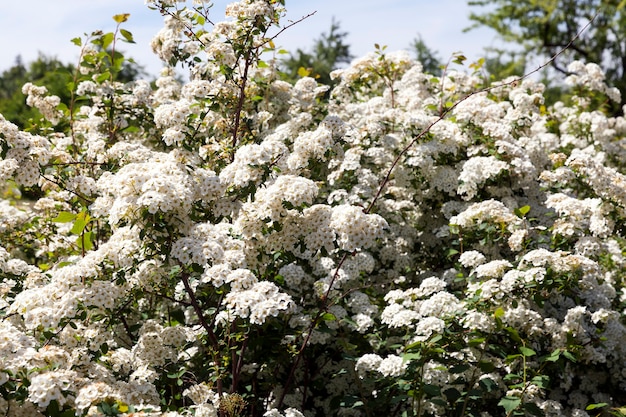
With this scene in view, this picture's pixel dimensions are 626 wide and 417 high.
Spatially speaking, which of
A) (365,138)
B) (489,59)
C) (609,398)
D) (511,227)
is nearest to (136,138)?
(365,138)

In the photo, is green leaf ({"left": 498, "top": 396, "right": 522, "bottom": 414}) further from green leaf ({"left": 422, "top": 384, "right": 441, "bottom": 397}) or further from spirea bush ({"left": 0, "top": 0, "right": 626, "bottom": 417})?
green leaf ({"left": 422, "top": 384, "right": 441, "bottom": 397})

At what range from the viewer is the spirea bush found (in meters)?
2.97

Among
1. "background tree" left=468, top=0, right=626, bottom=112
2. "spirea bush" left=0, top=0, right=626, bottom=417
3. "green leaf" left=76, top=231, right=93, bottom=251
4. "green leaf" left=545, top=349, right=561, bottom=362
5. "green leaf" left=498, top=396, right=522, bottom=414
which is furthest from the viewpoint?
"background tree" left=468, top=0, right=626, bottom=112

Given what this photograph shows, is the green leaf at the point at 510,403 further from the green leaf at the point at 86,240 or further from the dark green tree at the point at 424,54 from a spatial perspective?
the dark green tree at the point at 424,54

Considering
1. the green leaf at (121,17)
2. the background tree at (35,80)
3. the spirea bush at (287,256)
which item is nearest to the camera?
the spirea bush at (287,256)

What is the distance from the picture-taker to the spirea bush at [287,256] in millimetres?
2971

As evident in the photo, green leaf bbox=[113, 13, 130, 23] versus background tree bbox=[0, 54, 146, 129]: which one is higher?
background tree bbox=[0, 54, 146, 129]

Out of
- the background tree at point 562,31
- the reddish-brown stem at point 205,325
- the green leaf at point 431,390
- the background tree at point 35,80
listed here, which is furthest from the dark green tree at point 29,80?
the background tree at point 562,31

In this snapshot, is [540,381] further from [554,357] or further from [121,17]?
[121,17]

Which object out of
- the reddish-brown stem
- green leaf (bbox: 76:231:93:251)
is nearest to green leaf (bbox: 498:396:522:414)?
the reddish-brown stem

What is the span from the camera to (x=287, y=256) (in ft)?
11.0

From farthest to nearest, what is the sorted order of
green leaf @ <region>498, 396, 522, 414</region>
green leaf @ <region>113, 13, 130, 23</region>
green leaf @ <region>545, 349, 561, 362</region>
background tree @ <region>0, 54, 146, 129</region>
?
background tree @ <region>0, 54, 146, 129</region> < green leaf @ <region>113, 13, 130, 23</region> < green leaf @ <region>545, 349, 561, 362</region> < green leaf @ <region>498, 396, 522, 414</region>

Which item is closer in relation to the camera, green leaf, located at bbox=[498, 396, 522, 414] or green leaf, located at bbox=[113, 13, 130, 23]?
green leaf, located at bbox=[498, 396, 522, 414]

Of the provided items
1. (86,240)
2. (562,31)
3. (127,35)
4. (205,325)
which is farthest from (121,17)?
(562,31)
